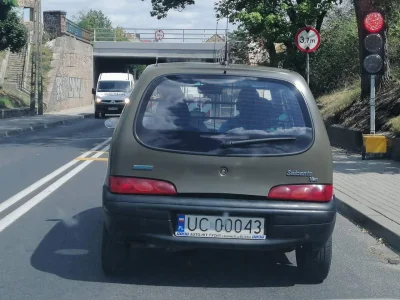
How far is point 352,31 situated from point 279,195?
74.0 feet

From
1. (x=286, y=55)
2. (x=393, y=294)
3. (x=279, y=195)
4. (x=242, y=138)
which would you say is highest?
(x=286, y=55)

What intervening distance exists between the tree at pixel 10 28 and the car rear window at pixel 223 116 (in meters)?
28.8

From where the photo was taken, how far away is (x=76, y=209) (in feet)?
30.9

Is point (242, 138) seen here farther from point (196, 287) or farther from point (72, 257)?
point (72, 257)

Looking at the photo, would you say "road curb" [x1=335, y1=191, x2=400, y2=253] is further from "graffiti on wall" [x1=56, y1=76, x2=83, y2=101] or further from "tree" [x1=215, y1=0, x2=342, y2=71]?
"graffiti on wall" [x1=56, y1=76, x2=83, y2=101]

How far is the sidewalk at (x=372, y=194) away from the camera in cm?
814

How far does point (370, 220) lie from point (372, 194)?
1887 millimetres

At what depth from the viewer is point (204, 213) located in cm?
547

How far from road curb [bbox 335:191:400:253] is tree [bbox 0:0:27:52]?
86.4ft

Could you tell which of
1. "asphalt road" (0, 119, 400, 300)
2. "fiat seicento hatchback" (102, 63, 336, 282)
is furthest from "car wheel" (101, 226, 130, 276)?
"fiat seicento hatchback" (102, 63, 336, 282)

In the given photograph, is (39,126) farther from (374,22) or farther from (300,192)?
(300,192)

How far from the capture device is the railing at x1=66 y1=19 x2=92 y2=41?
5147 centimetres

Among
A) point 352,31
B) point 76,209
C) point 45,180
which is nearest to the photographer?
point 76,209

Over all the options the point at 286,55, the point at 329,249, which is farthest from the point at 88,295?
the point at 286,55
